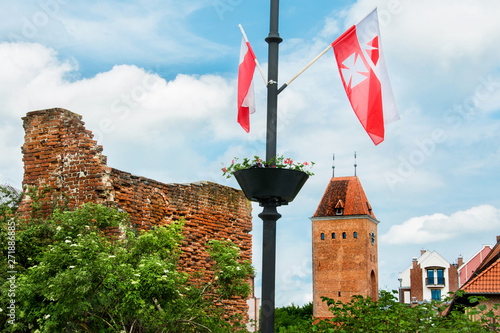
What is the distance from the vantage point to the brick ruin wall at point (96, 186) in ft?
43.0

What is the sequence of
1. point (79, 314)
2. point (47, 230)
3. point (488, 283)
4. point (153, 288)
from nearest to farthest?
point (153, 288)
point (79, 314)
point (47, 230)
point (488, 283)

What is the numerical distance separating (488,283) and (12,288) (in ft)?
51.5

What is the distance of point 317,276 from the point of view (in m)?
73.8

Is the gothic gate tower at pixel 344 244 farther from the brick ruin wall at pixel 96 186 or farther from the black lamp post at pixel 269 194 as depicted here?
the black lamp post at pixel 269 194

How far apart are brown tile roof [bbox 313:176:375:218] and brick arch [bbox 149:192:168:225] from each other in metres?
63.6

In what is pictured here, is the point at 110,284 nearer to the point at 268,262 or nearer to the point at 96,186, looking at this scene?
the point at 96,186

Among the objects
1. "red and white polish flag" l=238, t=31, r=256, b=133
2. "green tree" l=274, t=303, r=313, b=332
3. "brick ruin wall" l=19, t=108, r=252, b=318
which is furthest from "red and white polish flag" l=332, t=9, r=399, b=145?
"green tree" l=274, t=303, r=313, b=332

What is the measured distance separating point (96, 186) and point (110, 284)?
3.04m

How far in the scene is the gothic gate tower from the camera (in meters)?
72.4

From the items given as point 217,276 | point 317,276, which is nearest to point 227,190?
point 217,276

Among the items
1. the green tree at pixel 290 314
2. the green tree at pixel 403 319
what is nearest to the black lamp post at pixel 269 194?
the green tree at pixel 403 319

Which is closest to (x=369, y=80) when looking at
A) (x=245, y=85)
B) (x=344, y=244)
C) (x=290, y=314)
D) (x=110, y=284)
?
(x=245, y=85)

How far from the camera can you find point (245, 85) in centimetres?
891

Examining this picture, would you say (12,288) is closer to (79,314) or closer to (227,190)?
(79,314)
